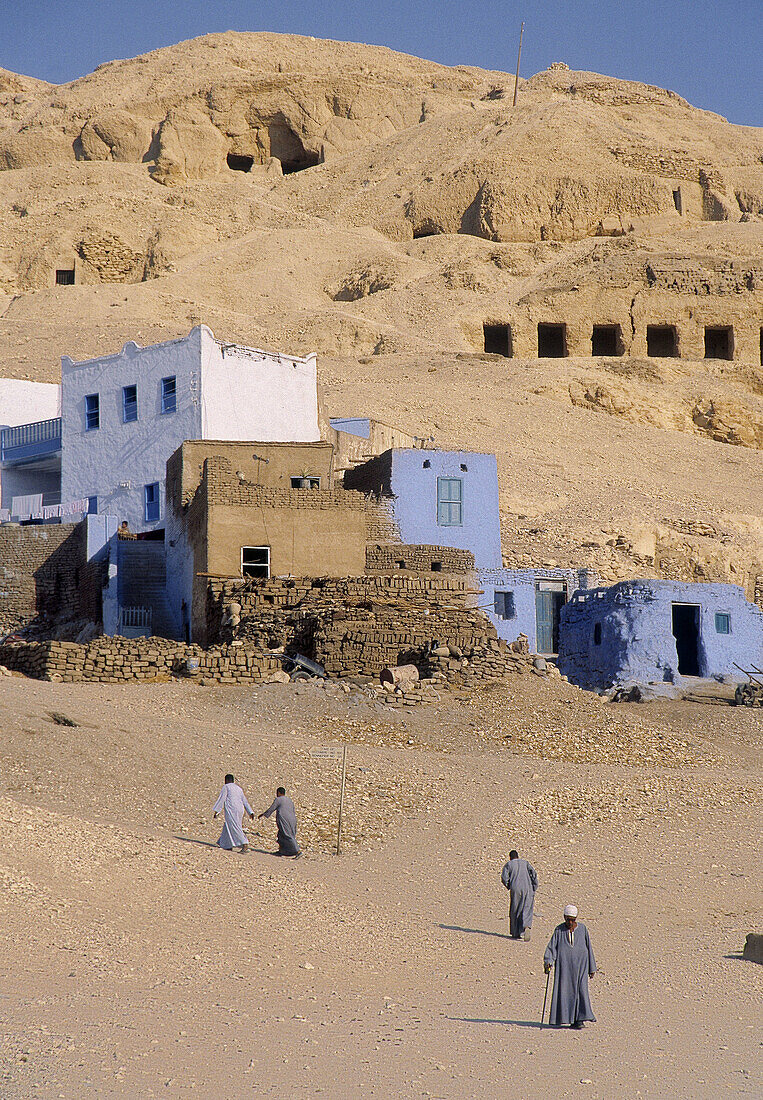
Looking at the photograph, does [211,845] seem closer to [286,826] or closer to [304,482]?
[286,826]

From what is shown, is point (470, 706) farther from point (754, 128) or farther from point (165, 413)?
point (754, 128)

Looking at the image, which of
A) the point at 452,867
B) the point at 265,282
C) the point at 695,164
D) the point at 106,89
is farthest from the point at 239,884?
the point at 106,89

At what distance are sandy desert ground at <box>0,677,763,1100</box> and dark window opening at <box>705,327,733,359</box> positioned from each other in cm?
3751

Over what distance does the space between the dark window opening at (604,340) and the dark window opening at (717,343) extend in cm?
375

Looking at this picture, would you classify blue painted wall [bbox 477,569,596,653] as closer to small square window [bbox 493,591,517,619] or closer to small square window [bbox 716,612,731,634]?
small square window [bbox 493,591,517,619]

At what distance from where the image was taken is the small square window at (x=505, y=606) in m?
24.4

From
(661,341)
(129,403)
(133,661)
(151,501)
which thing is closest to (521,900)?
(133,661)

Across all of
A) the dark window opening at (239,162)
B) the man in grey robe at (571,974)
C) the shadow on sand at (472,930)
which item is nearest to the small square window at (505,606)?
the shadow on sand at (472,930)

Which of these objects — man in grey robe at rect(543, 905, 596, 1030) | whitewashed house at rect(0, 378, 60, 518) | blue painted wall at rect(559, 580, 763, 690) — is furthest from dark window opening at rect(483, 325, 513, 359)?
man in grey robe at rect(543, 905, 596, 1030)

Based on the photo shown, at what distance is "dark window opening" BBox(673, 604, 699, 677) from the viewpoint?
23625 millimetres

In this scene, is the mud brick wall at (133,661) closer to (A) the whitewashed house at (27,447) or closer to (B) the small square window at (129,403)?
(B) the small square window at (129,403)

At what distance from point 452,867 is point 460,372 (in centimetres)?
3597

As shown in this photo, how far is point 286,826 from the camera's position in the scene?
12727 millimetres

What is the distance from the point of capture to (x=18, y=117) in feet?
283
